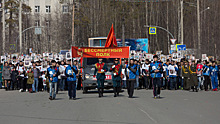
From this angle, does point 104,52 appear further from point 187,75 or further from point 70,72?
point 187,75

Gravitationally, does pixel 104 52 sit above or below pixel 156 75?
above

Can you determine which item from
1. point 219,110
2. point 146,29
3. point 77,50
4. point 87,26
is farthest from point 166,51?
point 219,110

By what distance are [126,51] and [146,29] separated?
5997 cm

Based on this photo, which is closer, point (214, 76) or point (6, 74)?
point (214, 76)

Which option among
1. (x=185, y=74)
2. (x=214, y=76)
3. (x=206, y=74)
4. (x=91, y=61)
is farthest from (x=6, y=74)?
(x=214, y=76)

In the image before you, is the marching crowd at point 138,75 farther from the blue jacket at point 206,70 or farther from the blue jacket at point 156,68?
the blue jacket at point 156,68

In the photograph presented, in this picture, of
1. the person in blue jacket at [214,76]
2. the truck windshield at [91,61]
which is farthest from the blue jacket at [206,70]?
the truck windshield at [91,61]

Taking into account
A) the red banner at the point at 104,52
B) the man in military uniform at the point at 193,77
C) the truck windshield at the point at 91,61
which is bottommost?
the man in military uniform at the point at 193,77

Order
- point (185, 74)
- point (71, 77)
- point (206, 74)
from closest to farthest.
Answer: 1. point (71, 77)
2. point (206, 74)
3. point (185, 74)

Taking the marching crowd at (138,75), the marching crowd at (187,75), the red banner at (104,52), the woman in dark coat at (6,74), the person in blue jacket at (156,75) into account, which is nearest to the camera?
the person in blue jacket at (156,75)

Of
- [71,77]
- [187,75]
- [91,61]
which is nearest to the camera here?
[71,77]

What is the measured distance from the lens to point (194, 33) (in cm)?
8062

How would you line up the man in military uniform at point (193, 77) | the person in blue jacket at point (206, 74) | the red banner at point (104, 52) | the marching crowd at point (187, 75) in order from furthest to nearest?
1. the person in blue jacket at point (206, 74)
2. the marching crowd at point (187, 75)
3. the man in military uniform at point (193, 77)
4. the red banner at point (104, 52)

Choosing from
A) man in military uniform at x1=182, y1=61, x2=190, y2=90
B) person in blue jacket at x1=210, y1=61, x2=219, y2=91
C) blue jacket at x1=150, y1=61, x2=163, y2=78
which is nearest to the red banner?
man in military uniform at x1=182, y1=61, x2=190, y2=90
